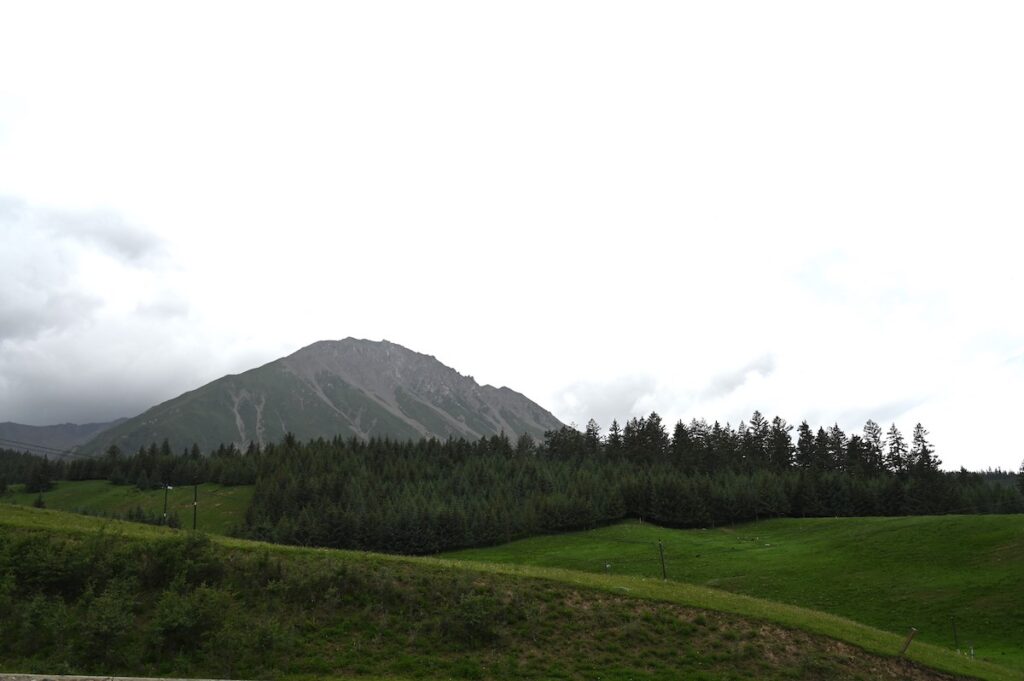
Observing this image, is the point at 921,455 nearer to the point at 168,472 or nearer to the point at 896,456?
the point at 896,456

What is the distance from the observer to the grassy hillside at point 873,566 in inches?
2063

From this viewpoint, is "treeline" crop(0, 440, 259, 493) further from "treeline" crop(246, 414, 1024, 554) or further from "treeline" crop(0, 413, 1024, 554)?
"treeline" crop(246, 414, 1024, 554)

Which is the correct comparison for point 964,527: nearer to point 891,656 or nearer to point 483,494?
point 891,656

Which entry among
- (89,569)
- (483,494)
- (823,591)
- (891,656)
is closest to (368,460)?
(483,494)

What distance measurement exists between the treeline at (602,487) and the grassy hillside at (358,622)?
8781 centimetres

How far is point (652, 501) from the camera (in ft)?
416

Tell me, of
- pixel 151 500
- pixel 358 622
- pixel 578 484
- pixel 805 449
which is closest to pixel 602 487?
pixel 578 484

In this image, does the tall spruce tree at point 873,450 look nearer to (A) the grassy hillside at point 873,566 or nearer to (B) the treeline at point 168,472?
(A) the grassy hillside at point 873,566

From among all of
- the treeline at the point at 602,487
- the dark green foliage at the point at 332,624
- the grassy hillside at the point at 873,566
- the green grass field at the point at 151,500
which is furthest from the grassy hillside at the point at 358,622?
the green grass field at the point at 151,500

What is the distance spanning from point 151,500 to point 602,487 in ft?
419

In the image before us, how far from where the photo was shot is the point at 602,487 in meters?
132

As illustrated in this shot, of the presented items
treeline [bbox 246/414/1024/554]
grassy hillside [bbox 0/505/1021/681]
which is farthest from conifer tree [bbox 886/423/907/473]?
grassy hillside [bbox 0/505/1021/681]

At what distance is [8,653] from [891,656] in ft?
138

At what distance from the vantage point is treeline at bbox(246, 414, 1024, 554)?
399 ft
